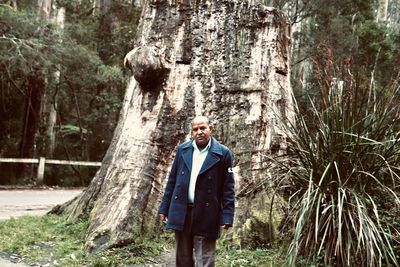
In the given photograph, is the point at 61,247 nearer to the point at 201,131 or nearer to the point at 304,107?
the point at 201,131

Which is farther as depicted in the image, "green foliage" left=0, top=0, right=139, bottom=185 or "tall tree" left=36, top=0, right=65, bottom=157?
"tall tree" left=36, top=0, right=65, bottom=157

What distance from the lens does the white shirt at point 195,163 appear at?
15.1 feet

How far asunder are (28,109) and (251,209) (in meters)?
16.7

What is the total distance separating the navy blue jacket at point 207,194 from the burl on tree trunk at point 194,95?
191 cm

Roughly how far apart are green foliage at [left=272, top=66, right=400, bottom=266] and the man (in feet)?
2.35

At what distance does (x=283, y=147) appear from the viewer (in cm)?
689

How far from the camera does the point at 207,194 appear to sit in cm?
457

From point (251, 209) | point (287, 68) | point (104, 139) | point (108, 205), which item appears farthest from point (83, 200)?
point (104, 139)

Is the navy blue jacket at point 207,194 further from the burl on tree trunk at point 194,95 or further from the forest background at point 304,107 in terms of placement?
the burl on tree trunk at point 194,95

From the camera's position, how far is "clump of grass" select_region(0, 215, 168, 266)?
5.90 metres

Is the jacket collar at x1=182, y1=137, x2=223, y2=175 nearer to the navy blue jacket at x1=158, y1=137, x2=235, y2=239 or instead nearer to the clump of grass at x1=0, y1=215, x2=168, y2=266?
the navy blue jacket at x1=158, y1=137, x2=235, y2=239

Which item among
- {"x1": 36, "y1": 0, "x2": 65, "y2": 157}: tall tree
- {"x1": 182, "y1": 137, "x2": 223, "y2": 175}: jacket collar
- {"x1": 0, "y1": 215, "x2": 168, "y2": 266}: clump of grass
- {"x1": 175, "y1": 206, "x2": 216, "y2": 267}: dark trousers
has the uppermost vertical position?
{"x1": 36, "y1": 0, "x2": 65, "y2": 157}: tall tree

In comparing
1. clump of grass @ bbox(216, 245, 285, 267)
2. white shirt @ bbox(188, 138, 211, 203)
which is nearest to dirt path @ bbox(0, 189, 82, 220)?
clump of grass @ bbox(216, 245, 285, 267)

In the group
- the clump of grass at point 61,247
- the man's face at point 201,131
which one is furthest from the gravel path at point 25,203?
the man's face at point 201,131
